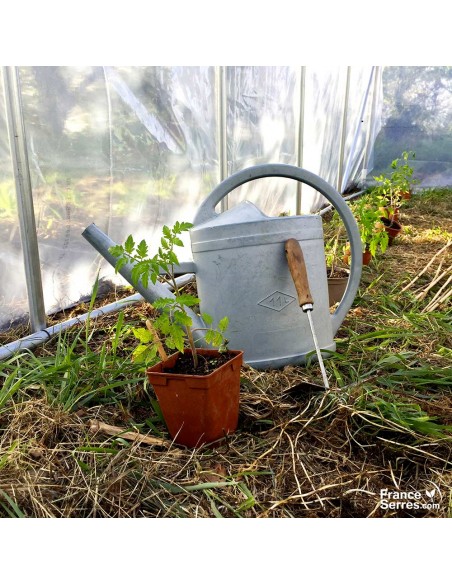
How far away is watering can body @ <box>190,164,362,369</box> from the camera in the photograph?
1112 mm

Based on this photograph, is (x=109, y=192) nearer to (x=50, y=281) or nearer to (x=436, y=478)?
(x=50, y=281)

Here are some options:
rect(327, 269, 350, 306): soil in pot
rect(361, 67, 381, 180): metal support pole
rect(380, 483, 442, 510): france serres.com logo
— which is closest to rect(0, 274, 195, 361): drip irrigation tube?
rect(327, 269, 350, 306): soil in pot

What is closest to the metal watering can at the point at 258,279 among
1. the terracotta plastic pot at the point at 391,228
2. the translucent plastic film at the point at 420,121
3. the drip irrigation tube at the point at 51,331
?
the drip irrigation tube at the point at 51,331

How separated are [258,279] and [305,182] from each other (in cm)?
28

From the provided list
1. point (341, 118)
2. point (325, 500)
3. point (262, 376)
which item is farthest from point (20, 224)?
point (341, 118)

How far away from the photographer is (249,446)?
920mm

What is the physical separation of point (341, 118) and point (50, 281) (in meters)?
3.52

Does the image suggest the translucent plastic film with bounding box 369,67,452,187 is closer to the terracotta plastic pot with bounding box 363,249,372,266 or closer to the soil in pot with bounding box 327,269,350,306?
the terracotta plastic pot with bounding box 363,249,372,266

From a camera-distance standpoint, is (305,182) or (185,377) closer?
(185,377)

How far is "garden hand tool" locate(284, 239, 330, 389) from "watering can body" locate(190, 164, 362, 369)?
0.03 m

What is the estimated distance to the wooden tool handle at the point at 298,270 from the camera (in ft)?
3.44

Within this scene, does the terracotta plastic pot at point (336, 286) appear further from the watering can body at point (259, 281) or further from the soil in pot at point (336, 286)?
the watering can body at point (259, 281)

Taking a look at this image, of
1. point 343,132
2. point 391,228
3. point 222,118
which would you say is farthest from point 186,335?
point 343,132

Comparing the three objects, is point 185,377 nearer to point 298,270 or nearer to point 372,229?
point 298,270
